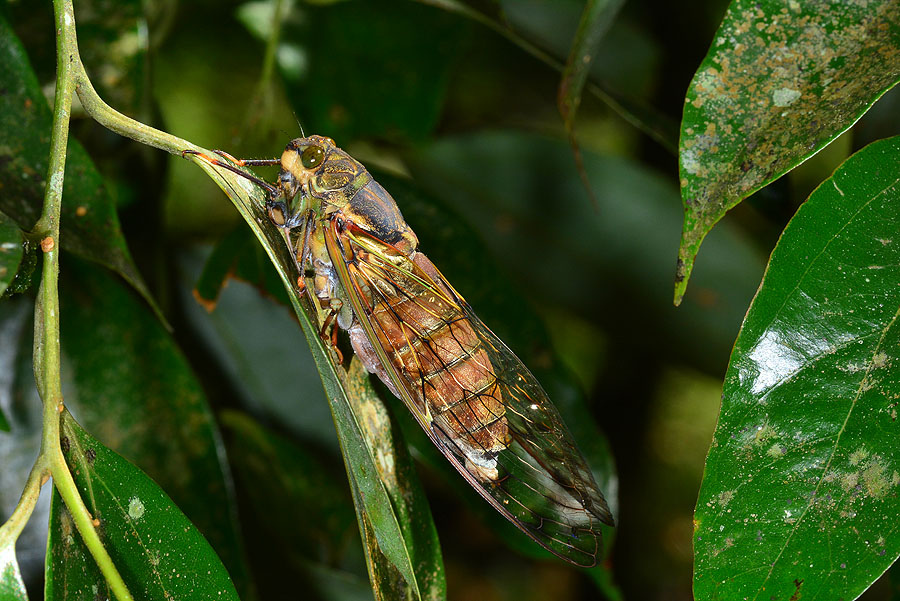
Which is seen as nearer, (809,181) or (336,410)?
(336,410)

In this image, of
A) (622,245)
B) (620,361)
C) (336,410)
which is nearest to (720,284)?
(622,245)

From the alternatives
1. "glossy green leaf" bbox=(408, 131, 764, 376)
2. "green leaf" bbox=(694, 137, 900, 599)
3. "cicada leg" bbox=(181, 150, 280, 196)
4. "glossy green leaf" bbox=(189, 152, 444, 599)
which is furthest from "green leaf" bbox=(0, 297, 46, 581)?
"green leaf" bbox=(694, 137, 900, 599)

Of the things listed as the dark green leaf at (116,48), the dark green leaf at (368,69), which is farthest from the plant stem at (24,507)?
the dark green leaf at (368,69)

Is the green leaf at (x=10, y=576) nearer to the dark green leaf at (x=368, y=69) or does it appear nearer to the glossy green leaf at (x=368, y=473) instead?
the glossy green leaf at (x=368, y=473)

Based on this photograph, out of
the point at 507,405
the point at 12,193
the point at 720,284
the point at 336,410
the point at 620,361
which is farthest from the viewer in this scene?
the point at 620,361

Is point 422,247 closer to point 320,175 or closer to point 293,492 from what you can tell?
point 320,175

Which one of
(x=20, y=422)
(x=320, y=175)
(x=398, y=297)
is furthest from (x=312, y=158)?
(x=20, y=422)

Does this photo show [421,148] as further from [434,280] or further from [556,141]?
[434,280]
